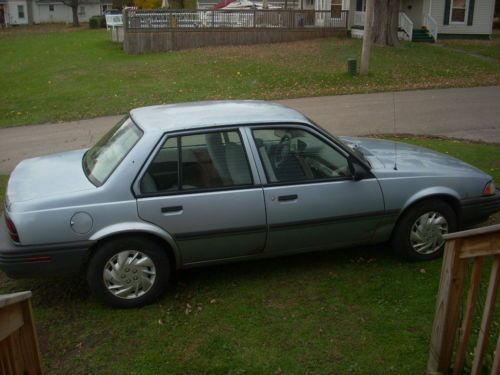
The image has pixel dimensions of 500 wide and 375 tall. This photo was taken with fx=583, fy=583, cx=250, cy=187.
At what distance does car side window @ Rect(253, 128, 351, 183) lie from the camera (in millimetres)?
5020

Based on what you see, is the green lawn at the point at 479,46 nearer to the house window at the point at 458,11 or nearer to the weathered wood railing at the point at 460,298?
the house window at the point at 458,11

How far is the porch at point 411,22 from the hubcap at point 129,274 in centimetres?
2744

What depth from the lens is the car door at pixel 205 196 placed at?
15.4 ft

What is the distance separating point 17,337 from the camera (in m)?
2.87

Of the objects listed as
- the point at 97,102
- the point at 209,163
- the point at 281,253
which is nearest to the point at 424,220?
the point at 281,253

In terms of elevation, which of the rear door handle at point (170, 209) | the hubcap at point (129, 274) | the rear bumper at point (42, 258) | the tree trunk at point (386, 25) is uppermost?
the tree trunk at point (386, 25)

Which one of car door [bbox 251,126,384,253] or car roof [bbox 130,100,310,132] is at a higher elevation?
car roof [bbox 130,100,310,132]

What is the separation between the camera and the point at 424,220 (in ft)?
17.7

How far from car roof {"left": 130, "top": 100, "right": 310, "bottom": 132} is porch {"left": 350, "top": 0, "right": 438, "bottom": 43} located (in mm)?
26102

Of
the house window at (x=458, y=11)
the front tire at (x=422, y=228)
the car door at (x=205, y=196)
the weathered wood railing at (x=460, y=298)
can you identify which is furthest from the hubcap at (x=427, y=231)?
the house window at (x=458, y=11)

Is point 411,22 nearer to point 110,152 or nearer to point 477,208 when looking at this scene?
point 477,208

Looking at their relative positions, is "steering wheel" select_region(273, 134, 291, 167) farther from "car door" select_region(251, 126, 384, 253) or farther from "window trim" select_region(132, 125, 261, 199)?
"window trim" select_region(132, 125, 261, 199)

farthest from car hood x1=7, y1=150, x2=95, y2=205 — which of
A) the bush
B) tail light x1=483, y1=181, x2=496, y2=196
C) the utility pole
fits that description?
the bush

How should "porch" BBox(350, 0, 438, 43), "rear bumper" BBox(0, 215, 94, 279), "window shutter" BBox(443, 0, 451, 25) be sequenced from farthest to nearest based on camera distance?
"window shutter" BBox(443, 0, 451, 25)
"porch" BBox(350, 0, 438, 43)
"rear bumper" BBox(0, 215, 94, 279)
